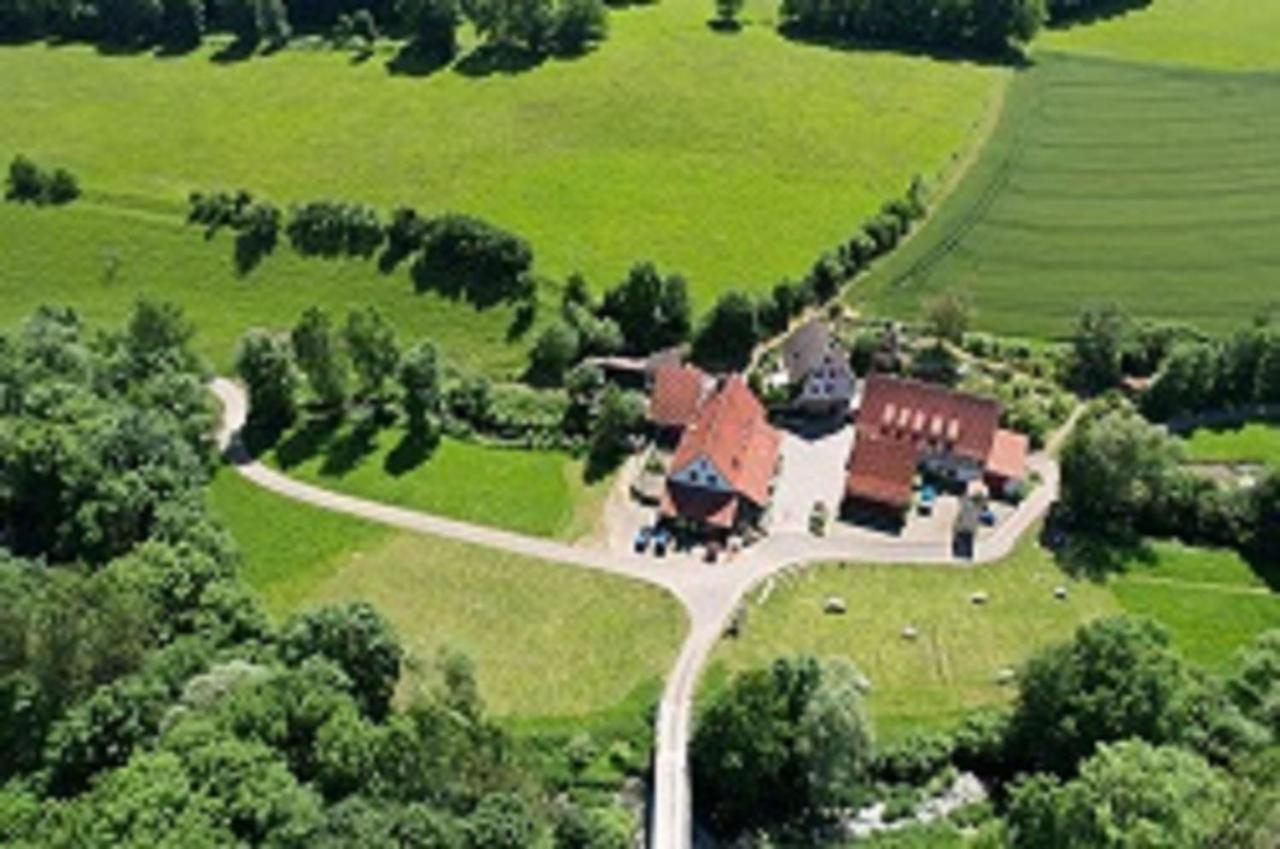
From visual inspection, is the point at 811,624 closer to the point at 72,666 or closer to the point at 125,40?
the point at 72,666

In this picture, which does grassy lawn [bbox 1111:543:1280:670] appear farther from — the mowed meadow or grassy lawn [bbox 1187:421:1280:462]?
the mowed meadow

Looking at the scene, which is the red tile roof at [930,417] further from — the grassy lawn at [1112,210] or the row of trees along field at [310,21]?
the row of trees along field at [310,21]

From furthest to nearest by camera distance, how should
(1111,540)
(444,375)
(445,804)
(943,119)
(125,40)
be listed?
(125,40) → (943,119) → (444,375) → (1111,540) → (445,804)

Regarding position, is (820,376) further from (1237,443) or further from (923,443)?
(1237,443)

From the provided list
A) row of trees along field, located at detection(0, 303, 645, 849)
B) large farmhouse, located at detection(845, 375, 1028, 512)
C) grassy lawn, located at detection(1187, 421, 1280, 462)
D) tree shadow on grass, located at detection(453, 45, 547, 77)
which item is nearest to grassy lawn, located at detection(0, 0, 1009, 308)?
tree shadow on grass, located at detection(453, 45, 547, 77)

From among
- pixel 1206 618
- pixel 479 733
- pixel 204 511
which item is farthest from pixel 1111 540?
pixel 204 511
